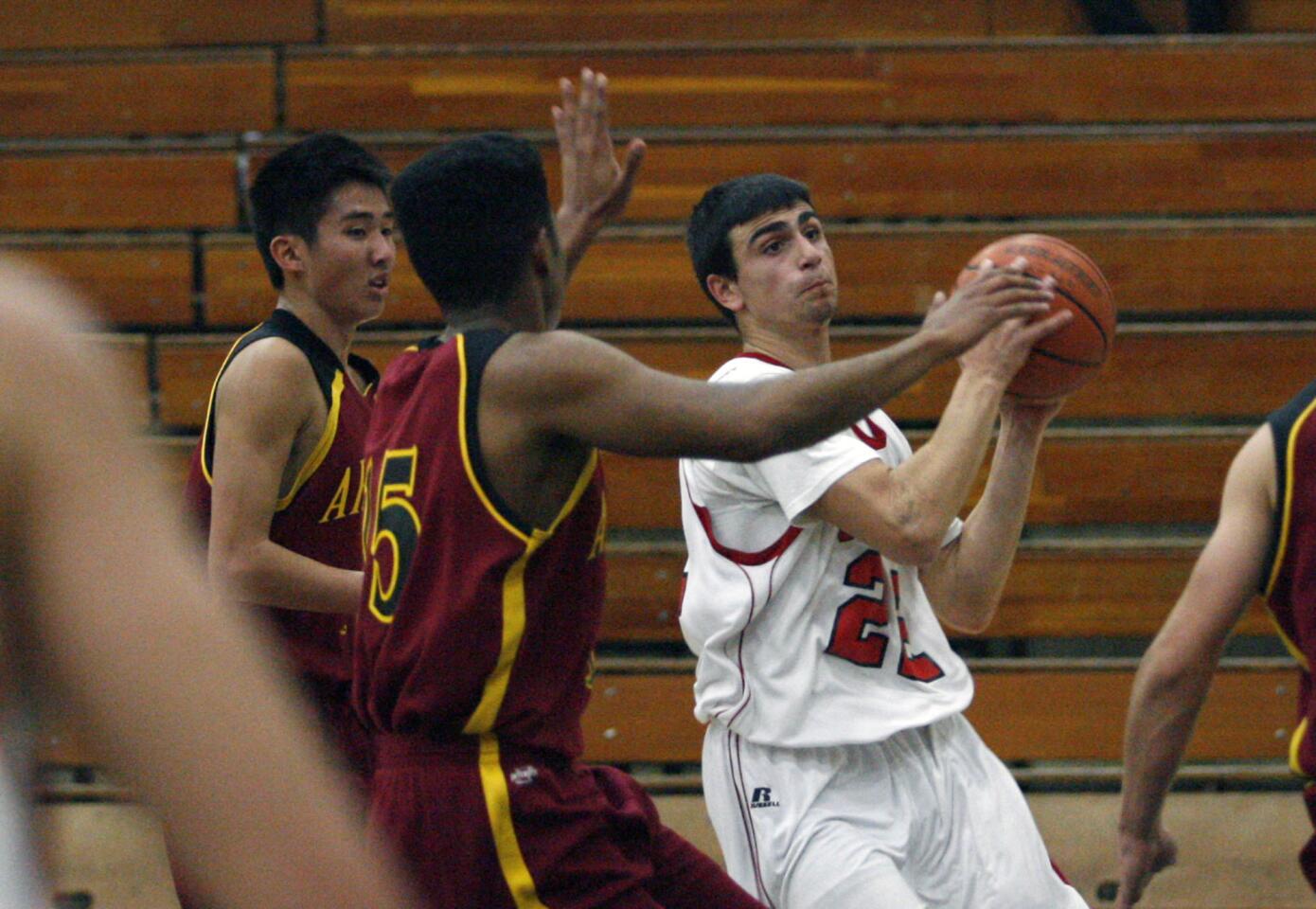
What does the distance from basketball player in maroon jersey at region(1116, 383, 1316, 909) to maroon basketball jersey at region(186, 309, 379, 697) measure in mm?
1604

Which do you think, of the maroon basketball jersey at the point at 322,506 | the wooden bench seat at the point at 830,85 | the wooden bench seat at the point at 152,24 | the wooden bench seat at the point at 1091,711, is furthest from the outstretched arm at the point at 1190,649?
the wooden bench seat at the point at 152,24

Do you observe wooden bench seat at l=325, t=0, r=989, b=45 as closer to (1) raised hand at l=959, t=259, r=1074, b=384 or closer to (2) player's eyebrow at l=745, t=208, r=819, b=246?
(2) player's eyebrow at l=745, t=208, r=819, b=246

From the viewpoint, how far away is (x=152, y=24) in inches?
251

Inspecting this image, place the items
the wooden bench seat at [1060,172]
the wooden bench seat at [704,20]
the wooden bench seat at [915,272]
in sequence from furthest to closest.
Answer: the wooden bench seat at [704,20] < the wooden bench seat at [1060,172] < the wooden bench seat at [915,272]

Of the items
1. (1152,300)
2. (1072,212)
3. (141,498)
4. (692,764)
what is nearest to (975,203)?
(1072,212)

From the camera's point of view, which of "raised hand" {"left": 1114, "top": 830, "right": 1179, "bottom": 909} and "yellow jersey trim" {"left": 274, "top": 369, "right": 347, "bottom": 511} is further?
"yellow jersey trim" {"left": 274, "top": 369, "right": 347, "bottom": 511}

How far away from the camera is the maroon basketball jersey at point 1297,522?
209 centimetres

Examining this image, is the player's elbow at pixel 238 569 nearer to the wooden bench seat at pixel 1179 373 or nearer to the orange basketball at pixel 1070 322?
the orange basketball at pixel 1070 322

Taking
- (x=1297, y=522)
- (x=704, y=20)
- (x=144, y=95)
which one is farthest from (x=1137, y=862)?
(x=144, y=95)

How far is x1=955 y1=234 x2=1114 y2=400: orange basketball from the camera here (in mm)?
2854

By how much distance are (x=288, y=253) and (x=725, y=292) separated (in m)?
0.95

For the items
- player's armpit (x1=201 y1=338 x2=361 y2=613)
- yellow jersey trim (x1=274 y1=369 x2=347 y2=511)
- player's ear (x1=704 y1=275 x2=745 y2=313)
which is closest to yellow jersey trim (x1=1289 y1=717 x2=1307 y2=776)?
player's ear (x1=704 y1=275 x2=745 y2=313)

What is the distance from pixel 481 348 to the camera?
2309 millimetres

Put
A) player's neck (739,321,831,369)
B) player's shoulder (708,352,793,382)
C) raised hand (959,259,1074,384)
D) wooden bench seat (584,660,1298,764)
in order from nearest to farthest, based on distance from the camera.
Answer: raised hand (959,259,1074,384) < player's shoulder (708,352,793,382) < player's neck (739,321,831,369) < wooden bench seat (584,660,1298,764)
